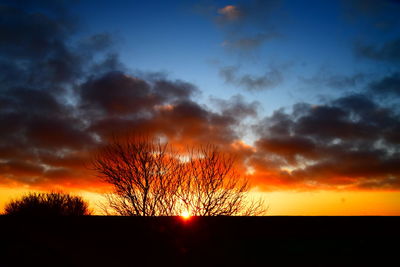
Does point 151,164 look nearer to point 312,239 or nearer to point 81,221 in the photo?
point 81,221

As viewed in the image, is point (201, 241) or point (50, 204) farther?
point (50, 204)

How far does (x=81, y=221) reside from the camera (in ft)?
26.2

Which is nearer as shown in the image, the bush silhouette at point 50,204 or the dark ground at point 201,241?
the dark ground at point 201,241

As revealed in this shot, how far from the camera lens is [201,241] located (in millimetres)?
7516

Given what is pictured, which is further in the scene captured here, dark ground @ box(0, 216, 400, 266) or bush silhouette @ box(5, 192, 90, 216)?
bush silhouette @ box(5, 192, 90, 216)

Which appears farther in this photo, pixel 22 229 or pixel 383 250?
pixel 22 229

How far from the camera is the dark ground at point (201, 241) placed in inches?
263

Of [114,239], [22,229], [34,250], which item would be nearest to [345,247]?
[114,239]

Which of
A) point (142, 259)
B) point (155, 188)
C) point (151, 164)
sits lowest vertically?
point (142, 259)

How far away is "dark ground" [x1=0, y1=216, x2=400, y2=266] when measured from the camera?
6676 mm

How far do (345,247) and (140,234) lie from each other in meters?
4.37

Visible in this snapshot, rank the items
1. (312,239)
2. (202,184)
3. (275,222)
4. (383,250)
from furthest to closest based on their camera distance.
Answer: (202,184) < (275,222) < (312,239) < (383,250)

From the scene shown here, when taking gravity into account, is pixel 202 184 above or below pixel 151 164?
below

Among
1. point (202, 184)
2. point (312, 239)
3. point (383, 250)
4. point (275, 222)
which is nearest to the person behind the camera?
point (383, 250)
